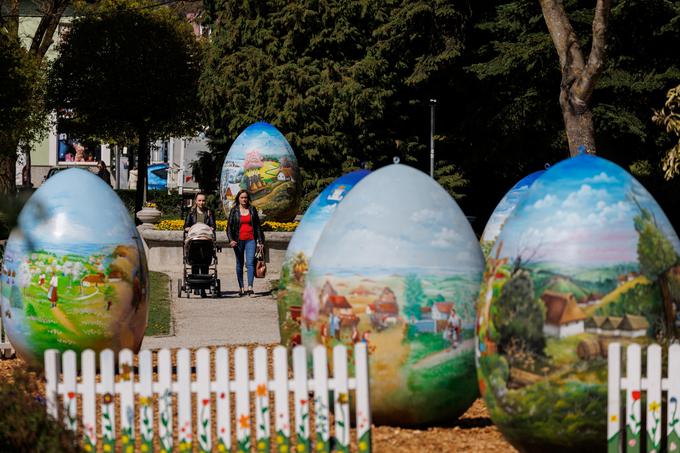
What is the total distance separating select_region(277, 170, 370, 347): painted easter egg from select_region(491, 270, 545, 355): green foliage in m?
2.67

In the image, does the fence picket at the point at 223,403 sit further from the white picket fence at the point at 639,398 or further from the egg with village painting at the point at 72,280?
the egg with village painting at the point at 72,280

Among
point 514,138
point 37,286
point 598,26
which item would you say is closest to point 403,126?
point 514,138

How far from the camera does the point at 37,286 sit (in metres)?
10.5

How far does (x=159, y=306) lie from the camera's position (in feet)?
58.1

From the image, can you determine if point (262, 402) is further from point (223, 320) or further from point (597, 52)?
point (597, 52)

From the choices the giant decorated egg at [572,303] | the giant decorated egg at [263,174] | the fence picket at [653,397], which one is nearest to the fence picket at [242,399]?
the giant decorated egg at [572,303]

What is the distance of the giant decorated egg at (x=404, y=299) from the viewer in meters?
8.33

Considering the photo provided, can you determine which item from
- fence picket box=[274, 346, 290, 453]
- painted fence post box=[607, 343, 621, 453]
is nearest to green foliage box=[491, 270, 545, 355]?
painted fence post box=[607, 343, 621, 453]

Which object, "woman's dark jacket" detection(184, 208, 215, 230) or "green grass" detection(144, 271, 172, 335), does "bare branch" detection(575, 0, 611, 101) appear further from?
"green grass" detection(144, 271, 172, 335)

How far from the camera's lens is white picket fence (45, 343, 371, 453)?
23.4ft

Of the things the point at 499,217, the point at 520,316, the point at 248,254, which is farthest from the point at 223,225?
the point at 520,316

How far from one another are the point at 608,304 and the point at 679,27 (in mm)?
25412

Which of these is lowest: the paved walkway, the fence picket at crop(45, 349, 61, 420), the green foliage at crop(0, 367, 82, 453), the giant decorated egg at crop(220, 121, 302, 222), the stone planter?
the paved walkway

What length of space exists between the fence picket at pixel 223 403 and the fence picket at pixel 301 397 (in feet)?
1.27
